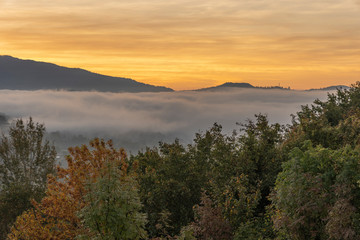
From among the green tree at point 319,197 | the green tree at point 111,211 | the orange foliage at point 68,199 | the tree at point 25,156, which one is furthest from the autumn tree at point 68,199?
the tree at point 25,156

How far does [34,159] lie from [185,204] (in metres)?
31.9

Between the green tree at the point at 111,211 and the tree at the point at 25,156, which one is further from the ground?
the green tree at the point at 111,211

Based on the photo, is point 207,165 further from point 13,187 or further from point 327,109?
point 327,109

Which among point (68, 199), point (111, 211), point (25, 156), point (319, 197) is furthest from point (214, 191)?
point (25, 156)

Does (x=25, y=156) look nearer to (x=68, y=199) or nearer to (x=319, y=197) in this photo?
(x=68, y=199)

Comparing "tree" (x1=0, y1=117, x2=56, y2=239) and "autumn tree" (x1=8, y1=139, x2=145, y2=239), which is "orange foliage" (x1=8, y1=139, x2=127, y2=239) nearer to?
"autumn tree" (x1=8, y1=139, x2=145, y2=239)

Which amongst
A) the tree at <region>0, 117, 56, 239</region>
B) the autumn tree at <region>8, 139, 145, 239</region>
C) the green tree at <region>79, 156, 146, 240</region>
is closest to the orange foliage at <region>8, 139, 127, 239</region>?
the autumn tree at <region>8, 139, 145, 239</region>

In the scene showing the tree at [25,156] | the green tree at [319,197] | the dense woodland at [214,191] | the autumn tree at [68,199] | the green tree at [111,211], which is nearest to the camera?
the green tree at [111,211]

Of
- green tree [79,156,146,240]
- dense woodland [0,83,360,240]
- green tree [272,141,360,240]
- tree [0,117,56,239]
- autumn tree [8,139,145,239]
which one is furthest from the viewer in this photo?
tree [0,117,56,239]

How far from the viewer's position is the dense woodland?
17.1 meters

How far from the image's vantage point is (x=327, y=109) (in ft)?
174

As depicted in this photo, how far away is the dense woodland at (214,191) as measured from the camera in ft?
56.0

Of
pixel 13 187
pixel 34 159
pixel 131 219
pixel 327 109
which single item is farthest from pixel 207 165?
pixel 34 159

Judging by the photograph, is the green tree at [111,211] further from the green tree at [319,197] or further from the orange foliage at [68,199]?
the orange foliage at [68,199]
